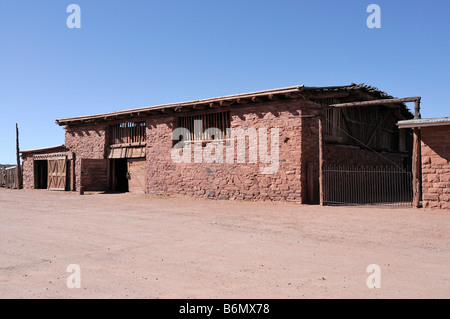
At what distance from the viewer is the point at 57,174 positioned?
20469 mm

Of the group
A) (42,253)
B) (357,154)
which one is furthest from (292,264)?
(357,154)

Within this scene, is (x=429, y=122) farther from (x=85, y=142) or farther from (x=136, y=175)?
(x=85, y=142)

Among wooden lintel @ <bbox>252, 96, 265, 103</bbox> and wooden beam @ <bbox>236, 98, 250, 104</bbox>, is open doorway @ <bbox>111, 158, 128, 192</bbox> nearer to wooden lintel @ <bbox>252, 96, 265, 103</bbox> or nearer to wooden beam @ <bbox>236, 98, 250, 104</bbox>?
wooden beam @ <bbox>236, 98, 250, 104</bbox>

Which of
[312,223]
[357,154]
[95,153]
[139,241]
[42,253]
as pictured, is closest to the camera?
[42,253]

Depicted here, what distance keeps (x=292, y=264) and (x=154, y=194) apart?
12.8 meters

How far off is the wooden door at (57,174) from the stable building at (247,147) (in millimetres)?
57

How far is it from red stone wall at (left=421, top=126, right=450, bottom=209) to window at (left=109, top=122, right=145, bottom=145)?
40.5 feet

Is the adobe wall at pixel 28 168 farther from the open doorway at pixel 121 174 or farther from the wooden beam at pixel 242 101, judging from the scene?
the wooden beam at pixel 242 101

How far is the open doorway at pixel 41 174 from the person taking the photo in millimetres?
22297

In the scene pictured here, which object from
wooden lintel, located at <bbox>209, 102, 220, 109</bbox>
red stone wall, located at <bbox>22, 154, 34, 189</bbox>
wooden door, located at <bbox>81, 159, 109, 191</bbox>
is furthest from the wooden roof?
red stone wall, located at <bbox>22, 154, 34, 189</bbox>

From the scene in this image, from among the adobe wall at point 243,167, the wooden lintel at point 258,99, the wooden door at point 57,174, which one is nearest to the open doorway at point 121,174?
the wooden door at point 57,174

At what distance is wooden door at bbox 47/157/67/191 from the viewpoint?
791 inches
